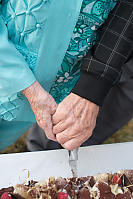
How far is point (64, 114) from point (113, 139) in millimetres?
1128

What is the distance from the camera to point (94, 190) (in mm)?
707

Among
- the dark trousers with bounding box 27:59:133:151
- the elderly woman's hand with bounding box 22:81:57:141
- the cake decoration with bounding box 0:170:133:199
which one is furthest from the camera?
the dark trousers with bounding box 27:59:133:151

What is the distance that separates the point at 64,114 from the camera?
2.64ft

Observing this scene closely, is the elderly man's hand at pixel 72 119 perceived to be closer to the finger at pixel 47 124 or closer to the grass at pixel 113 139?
the finger at pixel 47 124

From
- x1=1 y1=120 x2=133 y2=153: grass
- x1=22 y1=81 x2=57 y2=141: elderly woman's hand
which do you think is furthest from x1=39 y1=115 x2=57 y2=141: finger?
x1=1 y1=120 x2=133 y2=153: grass

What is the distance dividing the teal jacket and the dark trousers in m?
0.70

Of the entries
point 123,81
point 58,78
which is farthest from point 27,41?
point 123,81

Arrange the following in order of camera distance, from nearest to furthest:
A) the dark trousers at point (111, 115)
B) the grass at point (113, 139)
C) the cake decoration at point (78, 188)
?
the cake decoration at point (78, 188) < the dark trousers at point (111, 115) < the grass at point (113, 139)

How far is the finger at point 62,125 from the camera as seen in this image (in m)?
0.81

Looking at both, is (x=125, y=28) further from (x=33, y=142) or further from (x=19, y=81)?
(x=33, y=142)

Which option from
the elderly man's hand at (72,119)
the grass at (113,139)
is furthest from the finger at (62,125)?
the grass at (113,139)

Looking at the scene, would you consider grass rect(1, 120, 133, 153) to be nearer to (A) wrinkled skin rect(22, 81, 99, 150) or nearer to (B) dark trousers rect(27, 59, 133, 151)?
(B) dark trousers rect(27, 59, 133, 151)

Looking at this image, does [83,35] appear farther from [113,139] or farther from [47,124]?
[113,139]

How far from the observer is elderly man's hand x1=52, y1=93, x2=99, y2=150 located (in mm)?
810
